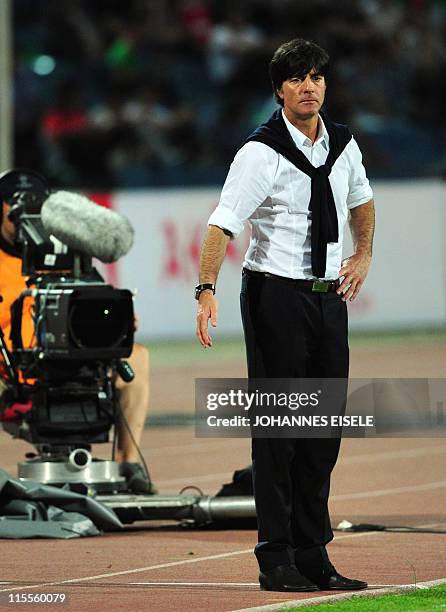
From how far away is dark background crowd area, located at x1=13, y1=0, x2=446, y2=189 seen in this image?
22.0 meters

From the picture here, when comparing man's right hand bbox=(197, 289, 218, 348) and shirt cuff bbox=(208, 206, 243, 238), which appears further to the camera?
shirt cuff bbox=(208, 206, 243, 238)

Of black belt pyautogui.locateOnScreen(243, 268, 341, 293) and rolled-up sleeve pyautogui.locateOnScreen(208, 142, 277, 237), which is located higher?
rolled-up sleeve pyautogui.locateOnScreen(208, 142, 277, 237)

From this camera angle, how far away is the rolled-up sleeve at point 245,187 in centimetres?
635

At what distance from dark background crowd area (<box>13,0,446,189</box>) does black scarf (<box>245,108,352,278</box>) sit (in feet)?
49.3

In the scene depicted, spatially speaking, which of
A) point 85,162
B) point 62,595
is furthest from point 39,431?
point 85,162

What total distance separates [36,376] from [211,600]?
2.94 m

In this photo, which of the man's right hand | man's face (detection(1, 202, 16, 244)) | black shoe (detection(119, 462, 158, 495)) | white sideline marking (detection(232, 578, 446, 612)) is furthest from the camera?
man's face (detection(1, 202, 16, 244))

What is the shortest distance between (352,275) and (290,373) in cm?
47

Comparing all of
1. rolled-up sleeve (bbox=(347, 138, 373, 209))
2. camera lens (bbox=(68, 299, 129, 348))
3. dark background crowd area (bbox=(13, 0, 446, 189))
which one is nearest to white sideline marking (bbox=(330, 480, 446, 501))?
camera lens (bbox=(68, 299, 129, 348))

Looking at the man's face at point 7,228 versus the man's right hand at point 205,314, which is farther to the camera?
the man's face at point 7,228

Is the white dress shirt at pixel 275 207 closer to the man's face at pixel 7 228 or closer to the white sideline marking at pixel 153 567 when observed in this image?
the white sideline marking at pixel 153 567

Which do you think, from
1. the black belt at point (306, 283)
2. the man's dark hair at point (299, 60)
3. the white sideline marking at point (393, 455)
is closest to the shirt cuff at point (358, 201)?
the black belt at point (306, 283)

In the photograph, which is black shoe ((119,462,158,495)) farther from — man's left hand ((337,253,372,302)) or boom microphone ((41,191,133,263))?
man's left hand ((337,253,372,302))

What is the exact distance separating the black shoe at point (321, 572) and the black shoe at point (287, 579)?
0.19 ft
